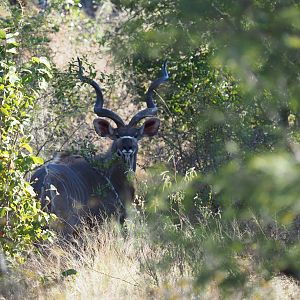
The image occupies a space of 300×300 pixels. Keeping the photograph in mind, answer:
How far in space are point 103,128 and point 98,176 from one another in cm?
57

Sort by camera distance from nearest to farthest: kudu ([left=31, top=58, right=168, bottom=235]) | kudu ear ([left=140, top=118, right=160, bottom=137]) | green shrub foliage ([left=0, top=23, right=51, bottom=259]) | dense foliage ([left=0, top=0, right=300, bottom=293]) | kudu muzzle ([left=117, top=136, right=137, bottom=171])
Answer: dense foliage ([left=0, top=0, right=300, bottom=293]), green shrub foliage ([left=0, top=23, right=51, bottom=259]), kudu ([left=31, top=58, right=168, bottom=235]), kudu muzzle ([left=117, top=136, right=137, bottom=171]), kudu ear ([left=140, top=118, right=160, bottom=137])

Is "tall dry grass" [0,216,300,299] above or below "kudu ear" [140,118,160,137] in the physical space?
above

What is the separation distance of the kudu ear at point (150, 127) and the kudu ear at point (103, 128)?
343 millimetres

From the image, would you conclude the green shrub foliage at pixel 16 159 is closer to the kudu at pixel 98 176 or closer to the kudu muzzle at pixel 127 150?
the kudu at pixel 98 176

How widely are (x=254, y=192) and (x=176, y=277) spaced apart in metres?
3.26

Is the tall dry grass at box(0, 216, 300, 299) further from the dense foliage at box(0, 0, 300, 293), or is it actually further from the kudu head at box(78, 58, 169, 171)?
the kudu head at box(78, 58, 169, 171)

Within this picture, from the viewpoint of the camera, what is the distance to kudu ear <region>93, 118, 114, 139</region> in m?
9.17

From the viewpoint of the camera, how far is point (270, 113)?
3.31 m

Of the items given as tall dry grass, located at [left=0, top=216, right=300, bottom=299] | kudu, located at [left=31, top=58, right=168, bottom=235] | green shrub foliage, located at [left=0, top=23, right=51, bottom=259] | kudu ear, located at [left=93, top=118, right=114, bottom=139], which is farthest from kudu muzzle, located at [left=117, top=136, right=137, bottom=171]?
green shrub foliage, located at [left=0, top=23, right=51, bottom=259]

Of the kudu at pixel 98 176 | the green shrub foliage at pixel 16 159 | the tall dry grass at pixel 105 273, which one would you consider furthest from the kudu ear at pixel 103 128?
the green shrub foliage at pixel 16 159

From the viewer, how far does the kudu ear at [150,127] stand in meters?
9.15

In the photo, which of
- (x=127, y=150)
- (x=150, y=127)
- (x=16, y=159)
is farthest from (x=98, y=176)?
(x=16, y=159)

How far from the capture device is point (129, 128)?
9.15 metres

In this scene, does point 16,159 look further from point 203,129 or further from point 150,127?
point 150,127
